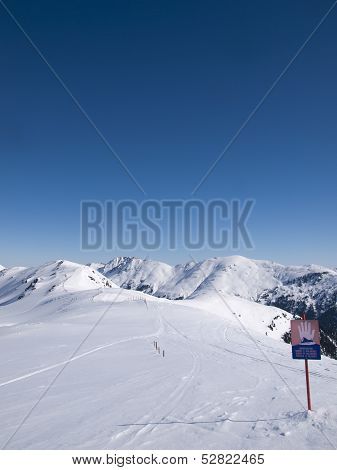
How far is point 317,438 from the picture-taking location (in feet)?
24.9

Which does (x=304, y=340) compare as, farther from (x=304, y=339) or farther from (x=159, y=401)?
(x=159, y=401)

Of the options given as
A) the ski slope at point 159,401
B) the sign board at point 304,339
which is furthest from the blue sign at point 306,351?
the ski slope at point 159,401

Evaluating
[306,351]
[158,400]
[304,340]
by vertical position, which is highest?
[304,340]

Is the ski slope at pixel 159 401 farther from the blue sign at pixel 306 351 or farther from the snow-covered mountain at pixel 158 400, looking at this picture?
the blue sign at pixel 306 351

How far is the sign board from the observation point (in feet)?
31.6

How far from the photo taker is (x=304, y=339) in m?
9.82

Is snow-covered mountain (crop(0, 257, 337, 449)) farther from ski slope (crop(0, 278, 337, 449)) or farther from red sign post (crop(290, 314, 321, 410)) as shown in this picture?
red sign post (crop(290, 314, 321, 410))

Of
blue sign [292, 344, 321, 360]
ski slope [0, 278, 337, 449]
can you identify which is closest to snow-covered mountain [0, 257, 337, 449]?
ski slope [0, 278, 337, 449]

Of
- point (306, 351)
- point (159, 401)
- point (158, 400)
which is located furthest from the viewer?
point (158, 400)

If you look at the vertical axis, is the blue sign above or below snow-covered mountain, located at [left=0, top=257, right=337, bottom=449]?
above

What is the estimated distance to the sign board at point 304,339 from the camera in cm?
962

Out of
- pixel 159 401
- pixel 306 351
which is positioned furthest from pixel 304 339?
pixel 159 401

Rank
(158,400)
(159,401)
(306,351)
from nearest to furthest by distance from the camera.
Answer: (306,351) < (159,401) < (158,400)
